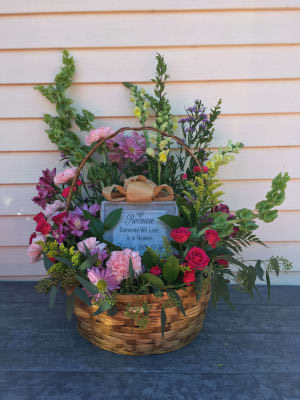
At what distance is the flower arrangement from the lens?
1.08 m

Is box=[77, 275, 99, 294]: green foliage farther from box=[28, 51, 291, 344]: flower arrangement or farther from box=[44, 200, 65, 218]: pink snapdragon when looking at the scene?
box=[44, 200, 65, 218]: pink snapdragon

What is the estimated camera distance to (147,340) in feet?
3.71

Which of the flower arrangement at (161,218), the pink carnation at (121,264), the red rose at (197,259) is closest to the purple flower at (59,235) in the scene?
the flower arrangement at (161,218)

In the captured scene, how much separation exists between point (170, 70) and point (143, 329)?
1080 millimetres

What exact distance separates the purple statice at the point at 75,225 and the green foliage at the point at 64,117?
1.07 feet

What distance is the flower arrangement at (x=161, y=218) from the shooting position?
108cm

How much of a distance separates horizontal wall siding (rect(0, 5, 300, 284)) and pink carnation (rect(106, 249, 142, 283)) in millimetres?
732

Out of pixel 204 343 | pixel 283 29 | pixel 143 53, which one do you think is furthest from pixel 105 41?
pixel 204 343

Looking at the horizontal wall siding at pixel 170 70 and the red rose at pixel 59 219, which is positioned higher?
the horizontal wall siding at pixel 170 70

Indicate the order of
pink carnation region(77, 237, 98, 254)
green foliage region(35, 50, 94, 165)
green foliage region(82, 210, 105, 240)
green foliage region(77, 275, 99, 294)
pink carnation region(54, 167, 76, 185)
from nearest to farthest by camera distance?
1. green foliage region(77, 275, 99, 294)
2. pink carnation region(77, 237, 98, 254)
3. green foliage region(82, 210, 105, 240)
4. pink carnation region(54, 167, 76, 185)
5. green foliage region(35, 50, 94, 165)

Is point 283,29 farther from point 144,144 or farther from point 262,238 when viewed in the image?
point 262,238

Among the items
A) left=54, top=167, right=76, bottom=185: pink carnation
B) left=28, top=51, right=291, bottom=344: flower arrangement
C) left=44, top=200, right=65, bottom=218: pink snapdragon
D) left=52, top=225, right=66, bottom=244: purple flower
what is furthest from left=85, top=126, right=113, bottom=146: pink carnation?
left=52, top=225, right=66, bottom=244: purple flower

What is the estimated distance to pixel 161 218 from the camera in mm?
1245

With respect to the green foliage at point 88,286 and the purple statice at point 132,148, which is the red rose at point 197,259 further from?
the purple statice at point 132,148
